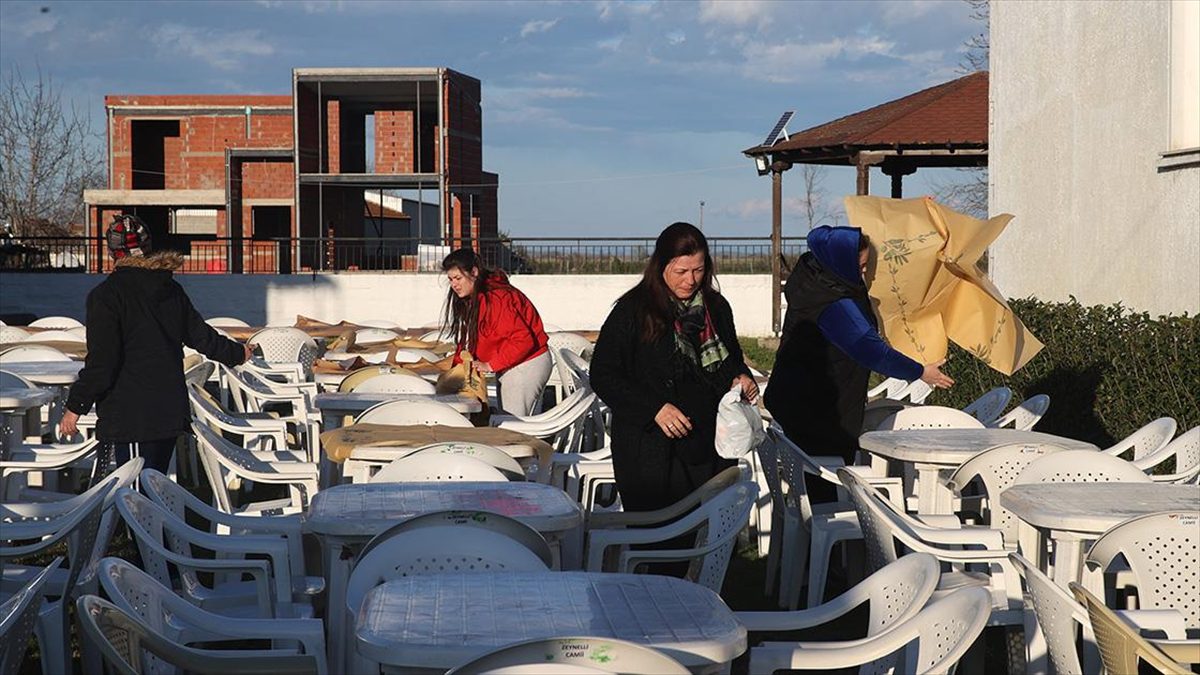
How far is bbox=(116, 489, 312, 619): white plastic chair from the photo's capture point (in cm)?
493

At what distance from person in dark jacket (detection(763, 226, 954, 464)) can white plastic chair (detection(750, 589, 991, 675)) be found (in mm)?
3128

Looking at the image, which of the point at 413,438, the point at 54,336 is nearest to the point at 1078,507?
the point at 413,438

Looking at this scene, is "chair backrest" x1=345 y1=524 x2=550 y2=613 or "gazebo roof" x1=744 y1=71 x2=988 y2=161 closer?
"chair backrest" x1=345 y1=524 x2=550 y2=613

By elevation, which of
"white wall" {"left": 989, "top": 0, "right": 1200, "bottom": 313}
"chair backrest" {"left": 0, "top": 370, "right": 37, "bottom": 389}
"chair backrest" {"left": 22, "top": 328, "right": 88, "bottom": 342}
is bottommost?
"chair backrest" {"left": 0, "top": 370, "right": 37, "bottom": 389}

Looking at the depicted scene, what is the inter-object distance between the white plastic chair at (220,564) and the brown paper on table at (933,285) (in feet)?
10.3

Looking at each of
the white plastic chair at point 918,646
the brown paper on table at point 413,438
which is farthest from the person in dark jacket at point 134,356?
the white plastic chair at point 918,646

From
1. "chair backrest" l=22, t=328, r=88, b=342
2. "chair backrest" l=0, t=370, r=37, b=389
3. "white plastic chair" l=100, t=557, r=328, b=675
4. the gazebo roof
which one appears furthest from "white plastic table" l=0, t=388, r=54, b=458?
the gazebo roof

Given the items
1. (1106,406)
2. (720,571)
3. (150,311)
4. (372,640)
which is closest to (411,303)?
(1106,406)

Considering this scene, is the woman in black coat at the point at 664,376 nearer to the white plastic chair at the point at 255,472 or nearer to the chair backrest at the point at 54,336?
the white plastic chair at the point at 255,472

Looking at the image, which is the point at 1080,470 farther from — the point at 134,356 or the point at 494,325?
the point at 134,356

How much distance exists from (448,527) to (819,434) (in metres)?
3.42

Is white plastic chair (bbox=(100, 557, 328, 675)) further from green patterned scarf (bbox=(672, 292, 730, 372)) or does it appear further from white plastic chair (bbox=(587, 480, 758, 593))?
green patterned scarf (bbox=(672, 292, 730, 372))

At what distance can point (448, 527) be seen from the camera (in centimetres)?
427

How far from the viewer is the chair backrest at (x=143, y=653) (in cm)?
345
